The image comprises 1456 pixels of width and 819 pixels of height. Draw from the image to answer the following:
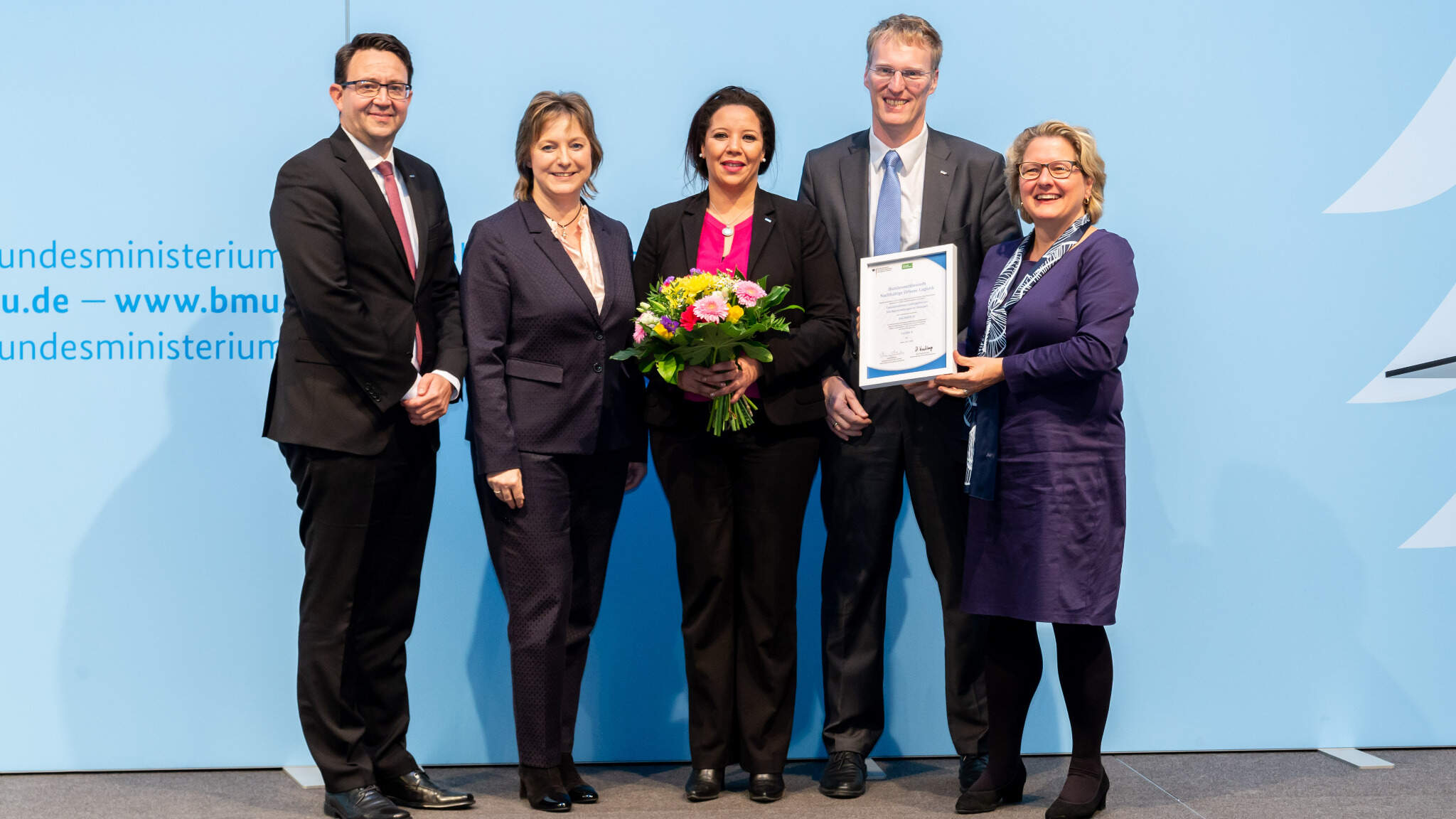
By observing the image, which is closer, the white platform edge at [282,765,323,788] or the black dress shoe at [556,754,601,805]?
the black dress shoe at [556,754,601,805]

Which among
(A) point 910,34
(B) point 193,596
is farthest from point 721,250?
(B) point 193,596

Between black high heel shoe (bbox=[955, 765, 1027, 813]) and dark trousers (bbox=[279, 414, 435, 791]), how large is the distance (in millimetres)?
1499

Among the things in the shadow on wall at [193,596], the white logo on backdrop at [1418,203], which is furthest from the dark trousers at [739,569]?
the white logo on backdrop at [1418,203]

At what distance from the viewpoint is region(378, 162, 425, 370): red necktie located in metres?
3.24

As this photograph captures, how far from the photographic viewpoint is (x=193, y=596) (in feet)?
12.8

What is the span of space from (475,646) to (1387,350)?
3.12 m

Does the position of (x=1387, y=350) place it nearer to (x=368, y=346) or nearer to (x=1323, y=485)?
(x=1323, y=485)

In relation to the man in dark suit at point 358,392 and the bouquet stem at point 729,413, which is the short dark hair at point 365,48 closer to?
the man in dark suit at point 358,392

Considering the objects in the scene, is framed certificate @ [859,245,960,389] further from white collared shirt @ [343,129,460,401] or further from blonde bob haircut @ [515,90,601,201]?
white collared shirt @ [343,129,460,401]

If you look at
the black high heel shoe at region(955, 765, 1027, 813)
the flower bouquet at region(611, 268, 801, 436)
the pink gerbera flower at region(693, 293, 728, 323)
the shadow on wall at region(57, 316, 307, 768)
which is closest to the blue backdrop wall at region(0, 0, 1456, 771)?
the shadow on wall at region(57, 316, 307, 768)

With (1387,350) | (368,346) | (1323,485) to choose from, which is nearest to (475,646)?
(368,346)

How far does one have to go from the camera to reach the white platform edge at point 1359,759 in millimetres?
3844

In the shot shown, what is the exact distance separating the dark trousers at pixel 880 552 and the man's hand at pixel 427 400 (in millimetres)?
1066

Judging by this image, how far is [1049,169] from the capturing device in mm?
3113
